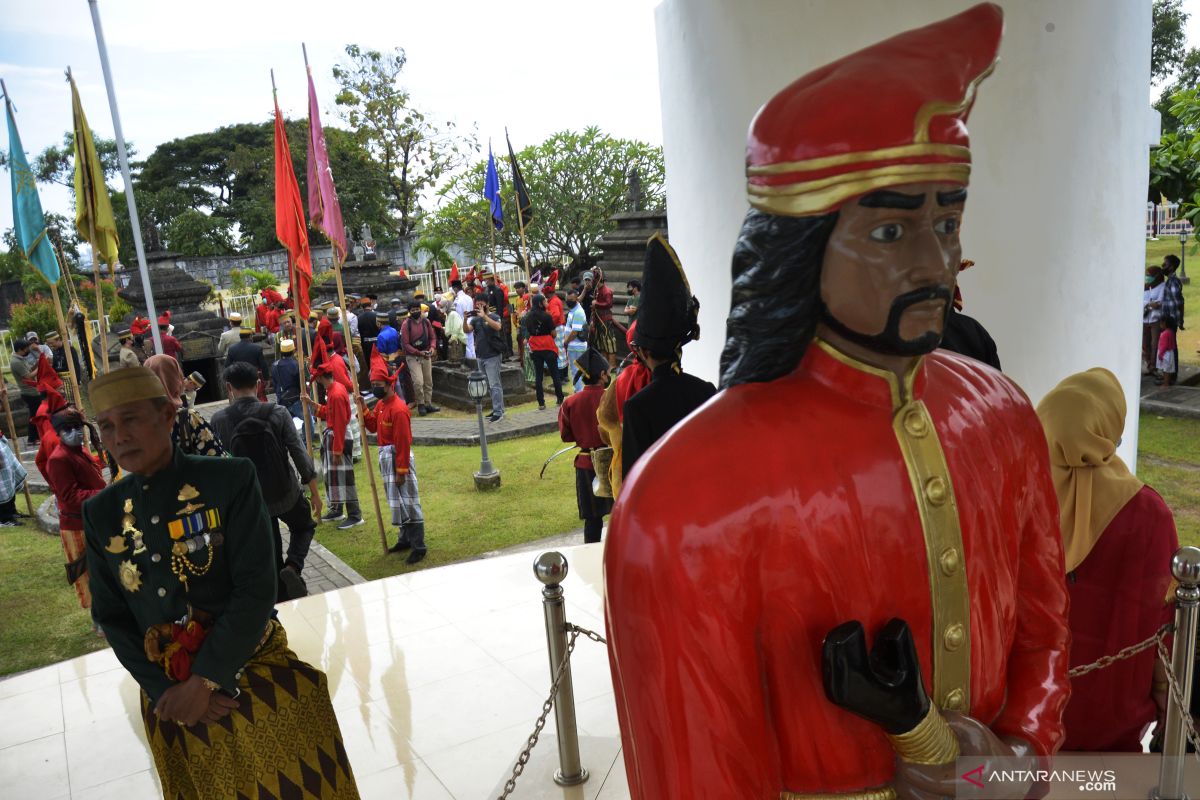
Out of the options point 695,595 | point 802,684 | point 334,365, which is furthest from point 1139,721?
point 334,365

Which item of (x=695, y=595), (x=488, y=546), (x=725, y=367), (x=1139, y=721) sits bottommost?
(x=488, y=546)

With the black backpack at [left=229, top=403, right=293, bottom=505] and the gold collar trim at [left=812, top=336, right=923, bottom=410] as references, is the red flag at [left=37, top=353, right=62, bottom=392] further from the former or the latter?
the gold collar trim at [left=812, top=336, right=923, bottom=410]

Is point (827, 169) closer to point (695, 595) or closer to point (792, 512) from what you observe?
point (792, 512)

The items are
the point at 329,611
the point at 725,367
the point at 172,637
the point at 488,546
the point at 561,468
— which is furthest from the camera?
the point at 561,468

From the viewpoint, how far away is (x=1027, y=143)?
4.47 metres

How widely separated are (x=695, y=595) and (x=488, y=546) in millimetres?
6869

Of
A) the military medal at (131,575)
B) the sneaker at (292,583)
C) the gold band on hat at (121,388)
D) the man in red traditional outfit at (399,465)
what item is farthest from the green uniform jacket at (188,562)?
the man in red traditional outfit at (399,465)

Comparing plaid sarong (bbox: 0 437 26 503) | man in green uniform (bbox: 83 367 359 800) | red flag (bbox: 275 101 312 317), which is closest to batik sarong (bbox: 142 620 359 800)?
man in green uniform (bbox: 83 367 359 800)

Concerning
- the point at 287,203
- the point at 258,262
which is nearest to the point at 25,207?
the point at 287,203

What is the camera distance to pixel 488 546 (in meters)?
8.05

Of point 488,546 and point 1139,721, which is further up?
point 1139,721

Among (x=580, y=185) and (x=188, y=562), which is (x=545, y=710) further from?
(x=580, y=185)

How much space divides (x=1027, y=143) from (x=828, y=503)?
3.79 m

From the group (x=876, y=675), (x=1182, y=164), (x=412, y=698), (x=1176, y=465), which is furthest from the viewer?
(x=1182, y=164)
